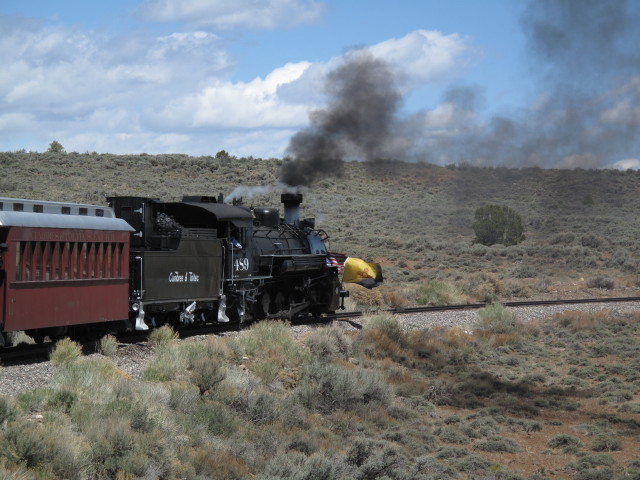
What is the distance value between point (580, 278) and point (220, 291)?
2894cm

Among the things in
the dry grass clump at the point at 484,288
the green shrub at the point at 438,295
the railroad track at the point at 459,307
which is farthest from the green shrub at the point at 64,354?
the dry grass clump at the point at 484,288

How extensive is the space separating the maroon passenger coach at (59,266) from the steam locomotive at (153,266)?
20 millimetres

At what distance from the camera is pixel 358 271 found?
27906 millimetres

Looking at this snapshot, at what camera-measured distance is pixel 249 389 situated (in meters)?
15.9

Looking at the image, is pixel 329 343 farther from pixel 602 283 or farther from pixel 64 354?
pixel 602 283

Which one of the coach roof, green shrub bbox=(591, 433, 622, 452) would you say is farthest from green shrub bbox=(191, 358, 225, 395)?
green shrub bbox=(591, 433, 622, 452)

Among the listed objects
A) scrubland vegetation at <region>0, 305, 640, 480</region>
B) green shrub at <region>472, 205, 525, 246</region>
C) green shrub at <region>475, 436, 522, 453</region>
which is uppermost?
green shrub at <region>472, 205, 525, 246</region>

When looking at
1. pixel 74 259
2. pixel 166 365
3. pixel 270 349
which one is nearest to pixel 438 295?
pixel 270 349

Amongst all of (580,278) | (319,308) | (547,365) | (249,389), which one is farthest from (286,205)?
(580,278)

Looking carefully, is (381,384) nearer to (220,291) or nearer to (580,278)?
(220,291)

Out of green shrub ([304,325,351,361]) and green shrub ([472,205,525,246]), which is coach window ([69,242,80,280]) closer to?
green shrub ([304,325,351,361])

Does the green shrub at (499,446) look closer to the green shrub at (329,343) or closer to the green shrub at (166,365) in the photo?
the green shrub at (329,343)

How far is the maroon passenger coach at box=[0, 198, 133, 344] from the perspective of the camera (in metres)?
15.0

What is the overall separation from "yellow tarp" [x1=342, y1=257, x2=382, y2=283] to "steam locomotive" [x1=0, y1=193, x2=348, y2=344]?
64 cm
